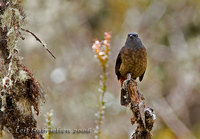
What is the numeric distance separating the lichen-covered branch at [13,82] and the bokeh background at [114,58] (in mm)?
5124

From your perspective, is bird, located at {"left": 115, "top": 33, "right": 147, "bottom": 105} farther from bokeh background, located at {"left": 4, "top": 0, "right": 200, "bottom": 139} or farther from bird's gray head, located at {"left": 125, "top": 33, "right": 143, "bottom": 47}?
bokeh background, located at {"left": 4, "top": 0, "right": 200, "bottom": 139}

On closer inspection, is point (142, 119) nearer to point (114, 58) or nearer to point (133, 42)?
point (133, 42)

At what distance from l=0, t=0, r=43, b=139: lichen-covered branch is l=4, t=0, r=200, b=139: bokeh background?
5124 millimetres

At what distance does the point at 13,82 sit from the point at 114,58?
6.60 meters

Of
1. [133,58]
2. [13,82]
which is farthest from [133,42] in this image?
[13,82]

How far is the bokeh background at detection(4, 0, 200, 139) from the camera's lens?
8930 mm

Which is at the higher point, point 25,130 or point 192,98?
point 192,98

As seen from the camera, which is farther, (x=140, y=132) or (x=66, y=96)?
(x=66, y=96)

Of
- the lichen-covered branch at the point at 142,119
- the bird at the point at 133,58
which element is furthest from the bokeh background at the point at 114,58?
the lichen-covered branch at the point at 142,119

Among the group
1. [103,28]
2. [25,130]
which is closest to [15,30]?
[25,130]

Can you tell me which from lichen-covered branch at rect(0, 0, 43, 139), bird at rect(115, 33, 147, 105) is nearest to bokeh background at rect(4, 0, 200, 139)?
bird at rect(115, 33, 147, 105)

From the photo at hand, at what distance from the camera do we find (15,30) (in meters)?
3.01

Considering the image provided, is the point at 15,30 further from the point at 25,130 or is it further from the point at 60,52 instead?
the point at 60,52

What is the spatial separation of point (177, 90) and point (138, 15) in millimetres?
2128
